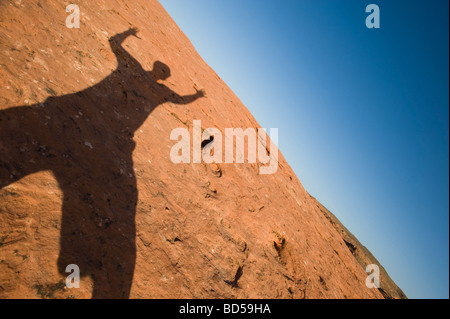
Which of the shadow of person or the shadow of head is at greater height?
the shadow of head

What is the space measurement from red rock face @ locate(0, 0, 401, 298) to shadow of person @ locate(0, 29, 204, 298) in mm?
24

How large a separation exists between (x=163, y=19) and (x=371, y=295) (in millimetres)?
17609

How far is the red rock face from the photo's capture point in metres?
4.13

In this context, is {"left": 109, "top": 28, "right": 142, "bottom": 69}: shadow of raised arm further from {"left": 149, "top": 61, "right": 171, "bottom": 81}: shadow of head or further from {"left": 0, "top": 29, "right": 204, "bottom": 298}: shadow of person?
{"left": 0, "top": 29, "right": 204, "bottom": 298}: shadow of person

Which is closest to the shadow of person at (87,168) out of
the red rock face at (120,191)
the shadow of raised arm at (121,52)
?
the red rock face at (120,191)

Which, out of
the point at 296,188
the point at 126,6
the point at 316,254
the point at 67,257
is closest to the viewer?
the point at 67,257

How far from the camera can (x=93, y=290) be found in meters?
4.14

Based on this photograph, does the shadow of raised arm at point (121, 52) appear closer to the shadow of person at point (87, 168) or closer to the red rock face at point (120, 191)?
the red rock face at point (120, 191)

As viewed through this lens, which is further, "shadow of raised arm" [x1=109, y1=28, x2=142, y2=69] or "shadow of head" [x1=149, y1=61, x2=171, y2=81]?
"shadow of head" [x1=149, y1=61, x2=171, y2=81]

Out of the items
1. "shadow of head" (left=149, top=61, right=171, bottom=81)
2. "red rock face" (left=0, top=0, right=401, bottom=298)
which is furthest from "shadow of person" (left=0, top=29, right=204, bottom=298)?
"shadow of head" (left=149, top=61, right=171, bottom=81)

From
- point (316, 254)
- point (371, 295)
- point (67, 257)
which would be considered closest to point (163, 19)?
point (67, 257)

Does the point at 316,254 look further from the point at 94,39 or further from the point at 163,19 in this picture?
the point at 163,19

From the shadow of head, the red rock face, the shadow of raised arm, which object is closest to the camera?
the red rock face

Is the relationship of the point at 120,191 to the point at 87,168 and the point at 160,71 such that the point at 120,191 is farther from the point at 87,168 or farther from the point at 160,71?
the point at 160,71
